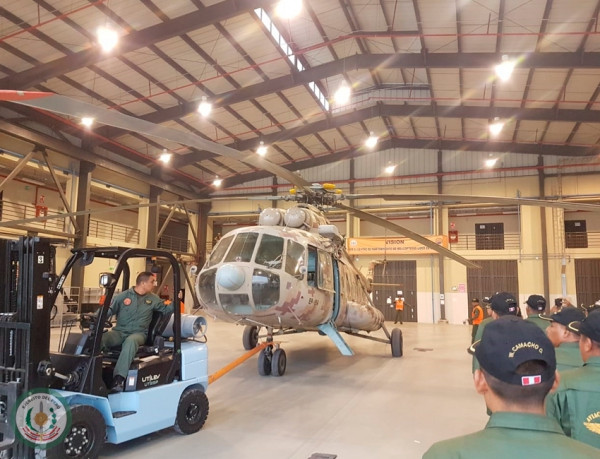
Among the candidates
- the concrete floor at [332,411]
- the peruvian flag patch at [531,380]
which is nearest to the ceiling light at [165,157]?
the concrete floor at [332,411]

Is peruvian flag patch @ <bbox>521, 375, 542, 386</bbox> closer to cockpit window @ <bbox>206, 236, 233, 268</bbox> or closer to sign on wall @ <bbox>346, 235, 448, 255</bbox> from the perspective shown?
cockpit window @ <bbox>206, 236, 233, 268</bbox>

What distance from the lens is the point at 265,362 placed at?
8.58m

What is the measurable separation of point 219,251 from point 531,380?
23.0ft

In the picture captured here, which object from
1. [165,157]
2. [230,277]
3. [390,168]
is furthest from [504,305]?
[390,168]

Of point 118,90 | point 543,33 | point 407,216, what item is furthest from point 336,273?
point 407,216

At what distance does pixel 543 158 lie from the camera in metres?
23.0

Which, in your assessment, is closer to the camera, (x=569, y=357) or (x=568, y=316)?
(x=568, y=316)

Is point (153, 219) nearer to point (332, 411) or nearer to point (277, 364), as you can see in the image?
point (277, 364)

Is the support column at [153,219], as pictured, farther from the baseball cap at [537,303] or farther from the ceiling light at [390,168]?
the baseball cap at [537,303]

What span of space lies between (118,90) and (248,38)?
16.9 feet

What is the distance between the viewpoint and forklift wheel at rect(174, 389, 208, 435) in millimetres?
4973

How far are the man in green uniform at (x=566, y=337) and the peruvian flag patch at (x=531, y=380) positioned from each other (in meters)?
2.49

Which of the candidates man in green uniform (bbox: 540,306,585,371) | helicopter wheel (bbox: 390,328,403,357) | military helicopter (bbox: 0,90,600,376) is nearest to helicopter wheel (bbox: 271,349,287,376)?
military helicopter (bbox: 0,90,600,376)

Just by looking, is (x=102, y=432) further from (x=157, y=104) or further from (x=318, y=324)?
(x=157, y=104)
